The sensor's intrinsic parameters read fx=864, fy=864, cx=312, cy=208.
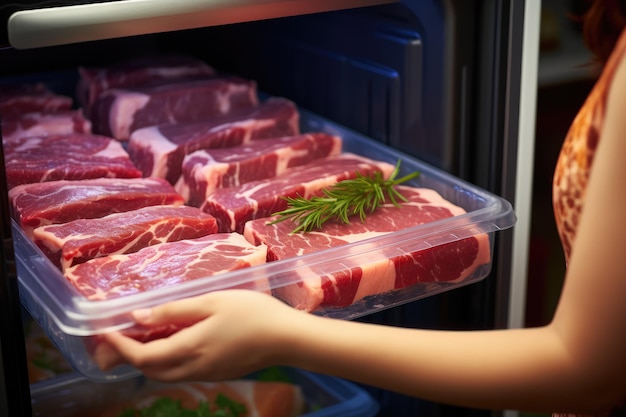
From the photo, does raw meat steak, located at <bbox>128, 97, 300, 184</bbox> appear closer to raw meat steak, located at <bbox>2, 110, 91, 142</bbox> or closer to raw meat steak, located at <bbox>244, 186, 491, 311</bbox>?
raw meat steak, located at <bbox>2, 110, 91, 142</bbox>

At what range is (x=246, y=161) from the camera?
1.39 metres

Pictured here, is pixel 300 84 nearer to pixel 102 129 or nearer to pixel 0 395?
pixel 102 129

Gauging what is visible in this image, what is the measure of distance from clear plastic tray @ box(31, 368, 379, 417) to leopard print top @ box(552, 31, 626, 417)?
0.63 metres

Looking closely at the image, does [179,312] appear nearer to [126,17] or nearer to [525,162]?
[126,17]

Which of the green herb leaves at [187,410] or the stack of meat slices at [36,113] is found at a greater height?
the stack of meat slices at [36,113]

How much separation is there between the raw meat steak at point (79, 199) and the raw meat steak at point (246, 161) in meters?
0.07

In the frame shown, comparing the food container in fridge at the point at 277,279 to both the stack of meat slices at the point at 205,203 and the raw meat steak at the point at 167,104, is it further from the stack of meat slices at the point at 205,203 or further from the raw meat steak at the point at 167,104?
the raw meat steak at the point at 167,104

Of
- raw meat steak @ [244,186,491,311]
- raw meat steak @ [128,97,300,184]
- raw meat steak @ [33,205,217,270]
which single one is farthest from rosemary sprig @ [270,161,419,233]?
raw meat steak @ [128,97,300,184]

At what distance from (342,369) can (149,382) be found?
66cm

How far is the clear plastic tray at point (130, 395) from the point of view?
1.37 m

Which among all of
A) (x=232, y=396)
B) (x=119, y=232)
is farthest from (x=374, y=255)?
(x=232, y=396)

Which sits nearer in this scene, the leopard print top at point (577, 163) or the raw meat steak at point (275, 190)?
the leopard print top at point (577, 163)

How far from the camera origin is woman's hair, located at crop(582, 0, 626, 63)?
3.35 ft

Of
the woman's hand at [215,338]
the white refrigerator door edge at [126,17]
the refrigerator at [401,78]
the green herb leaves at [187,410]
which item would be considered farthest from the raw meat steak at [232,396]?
the white refrigerator door edge at [126,17]
